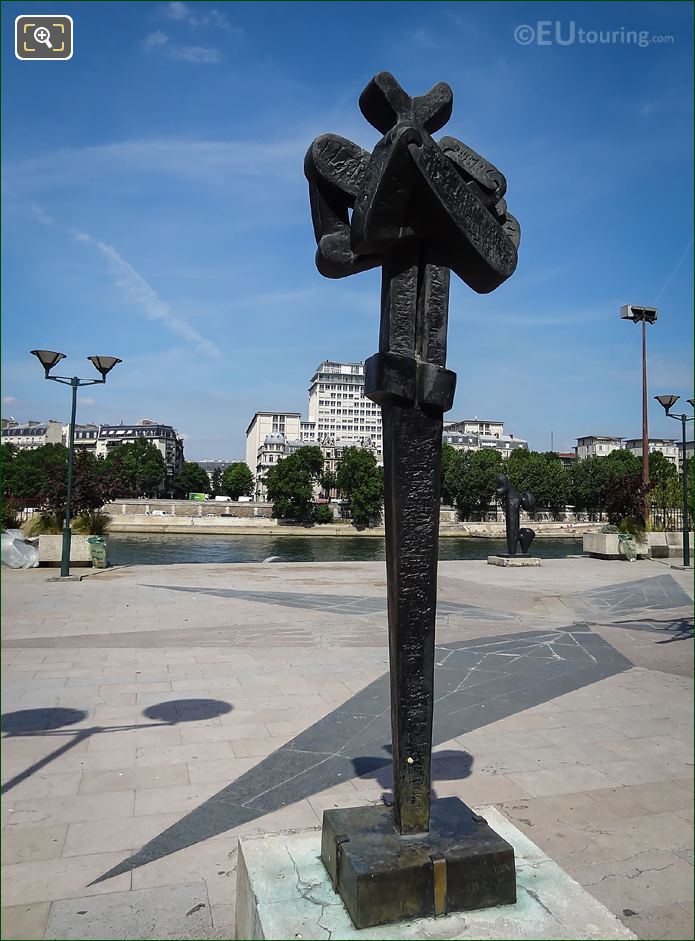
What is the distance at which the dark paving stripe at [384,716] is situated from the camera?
4109 millimetres

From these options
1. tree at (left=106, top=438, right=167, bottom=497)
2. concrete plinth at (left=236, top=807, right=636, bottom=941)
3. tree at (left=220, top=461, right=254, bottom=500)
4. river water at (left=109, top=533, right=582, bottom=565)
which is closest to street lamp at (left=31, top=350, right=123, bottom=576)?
river water at (left=109, top=533, right=582, bottom=565)

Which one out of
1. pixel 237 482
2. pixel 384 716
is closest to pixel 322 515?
pixel 237 482

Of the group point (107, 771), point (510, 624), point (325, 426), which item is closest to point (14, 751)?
point (107, 771)

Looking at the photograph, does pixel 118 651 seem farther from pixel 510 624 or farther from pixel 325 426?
pixel 325 426

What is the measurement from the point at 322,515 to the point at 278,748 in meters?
58.7

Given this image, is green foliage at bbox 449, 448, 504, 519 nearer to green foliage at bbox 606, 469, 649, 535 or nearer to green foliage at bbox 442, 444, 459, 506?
green foliage at bbox 442, 444, 459, 506

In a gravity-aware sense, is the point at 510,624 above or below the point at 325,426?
below

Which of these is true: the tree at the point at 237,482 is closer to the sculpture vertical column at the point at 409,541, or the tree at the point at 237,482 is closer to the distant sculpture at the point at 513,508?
the distant sculpture at the point at 513,508

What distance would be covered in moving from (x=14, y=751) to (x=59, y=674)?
2.08 m

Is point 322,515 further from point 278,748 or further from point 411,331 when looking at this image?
point 411,331

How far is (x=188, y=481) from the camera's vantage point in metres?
104

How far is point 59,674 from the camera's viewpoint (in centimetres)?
693

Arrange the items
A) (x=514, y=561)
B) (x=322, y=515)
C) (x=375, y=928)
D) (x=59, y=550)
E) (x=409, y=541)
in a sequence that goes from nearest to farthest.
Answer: (x=375, y=928) → (x=409, y=541) → (x=59, y=550) → (x=514, y=561) → (x=322, y=515)

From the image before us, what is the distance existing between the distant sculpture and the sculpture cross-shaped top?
49.8 ft
